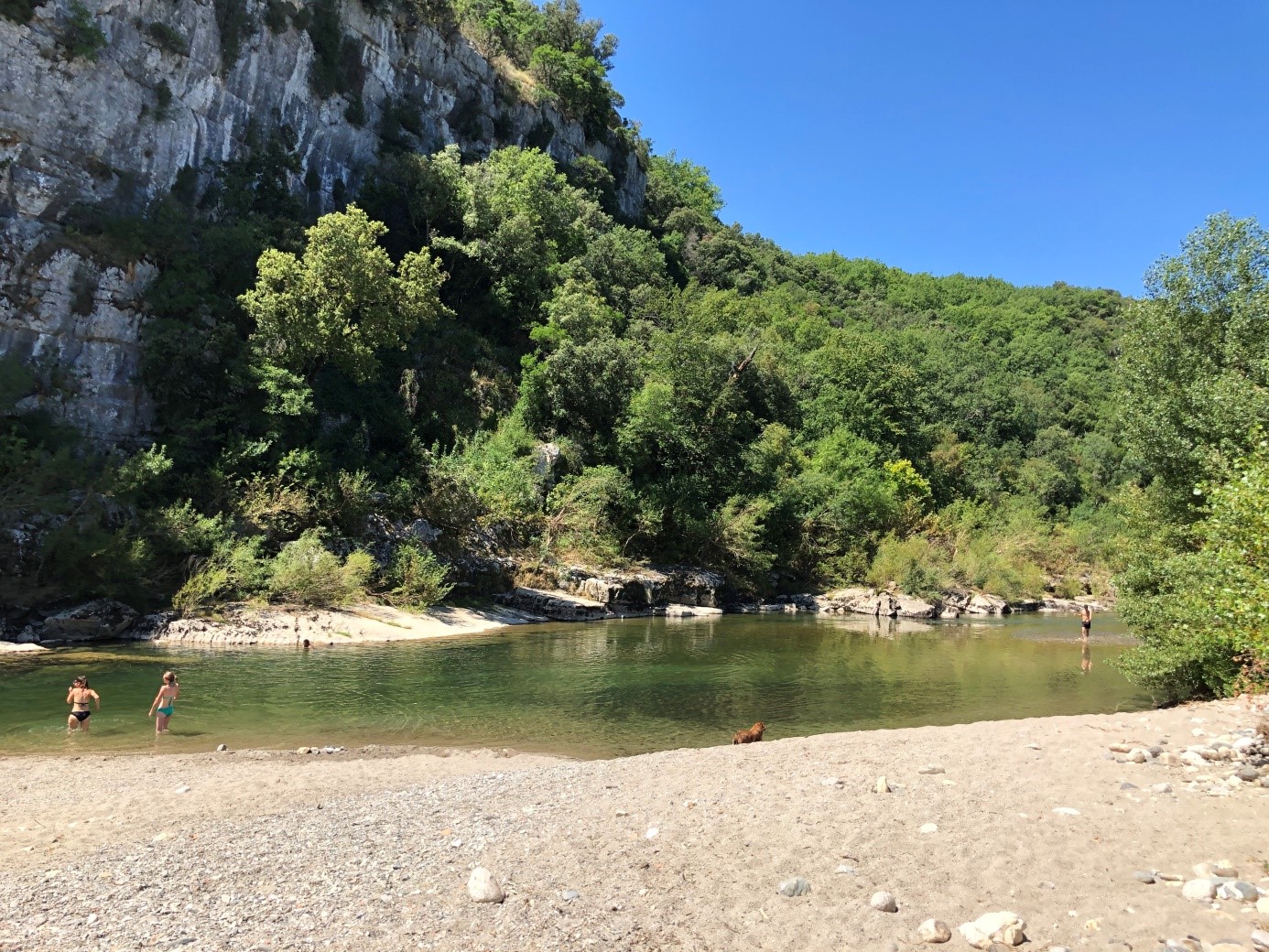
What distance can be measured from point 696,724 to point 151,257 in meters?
27.6

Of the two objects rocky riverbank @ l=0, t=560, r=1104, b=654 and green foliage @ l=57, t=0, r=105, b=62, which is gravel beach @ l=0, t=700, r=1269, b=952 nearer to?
rocky riverbank @ l=0, t=560, r=1104, b=654

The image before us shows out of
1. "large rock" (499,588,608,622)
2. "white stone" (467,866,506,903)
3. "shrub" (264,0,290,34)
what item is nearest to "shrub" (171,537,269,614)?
"large rock" (499,588,608,622)

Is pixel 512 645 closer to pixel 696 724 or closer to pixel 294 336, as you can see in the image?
pixel 696 724

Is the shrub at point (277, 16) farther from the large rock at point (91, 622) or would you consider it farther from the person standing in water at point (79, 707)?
the person standing in water at point (79, 707)

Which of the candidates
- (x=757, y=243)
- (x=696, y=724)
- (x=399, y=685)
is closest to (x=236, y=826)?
(x=696, y=724)

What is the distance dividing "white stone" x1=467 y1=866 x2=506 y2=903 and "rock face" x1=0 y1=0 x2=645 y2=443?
27.3 m

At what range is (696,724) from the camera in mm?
14648

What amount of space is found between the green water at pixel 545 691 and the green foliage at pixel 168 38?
25.8m

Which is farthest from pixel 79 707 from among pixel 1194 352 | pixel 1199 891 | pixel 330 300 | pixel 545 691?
pixel 1194 352

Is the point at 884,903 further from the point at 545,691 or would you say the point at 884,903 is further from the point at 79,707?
the point at 79,707

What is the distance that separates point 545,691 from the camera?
56.6 feet

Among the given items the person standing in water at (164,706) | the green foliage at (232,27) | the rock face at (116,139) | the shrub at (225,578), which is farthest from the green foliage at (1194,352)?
the green foliage at (232,27)

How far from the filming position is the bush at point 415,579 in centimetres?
2866

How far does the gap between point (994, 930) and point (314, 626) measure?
23.1m
